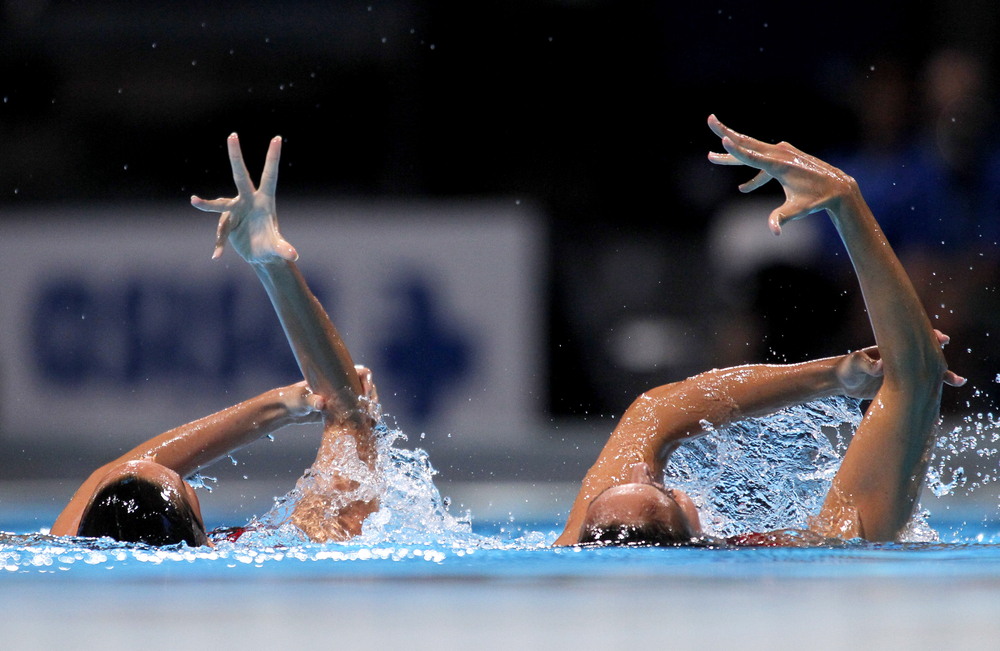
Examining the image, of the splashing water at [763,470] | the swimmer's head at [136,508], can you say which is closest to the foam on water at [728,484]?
the splashing water at [763,470]

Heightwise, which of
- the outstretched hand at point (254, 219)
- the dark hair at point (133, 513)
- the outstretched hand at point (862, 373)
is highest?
the outstretched hand at point (254, 219)

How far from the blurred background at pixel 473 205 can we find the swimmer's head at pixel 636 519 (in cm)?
197

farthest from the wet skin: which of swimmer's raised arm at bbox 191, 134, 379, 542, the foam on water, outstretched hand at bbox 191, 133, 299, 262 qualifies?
outstretched hand at bbox 191, 133, 299, 262

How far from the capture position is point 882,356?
6.55ft

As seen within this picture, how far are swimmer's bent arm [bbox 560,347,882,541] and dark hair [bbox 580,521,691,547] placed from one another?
347mm

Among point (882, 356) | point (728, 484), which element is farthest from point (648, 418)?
point (882, 356)

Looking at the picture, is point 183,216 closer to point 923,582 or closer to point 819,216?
point 819,216

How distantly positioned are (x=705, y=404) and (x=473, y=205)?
263 centimetres

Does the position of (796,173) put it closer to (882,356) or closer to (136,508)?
(882,356)

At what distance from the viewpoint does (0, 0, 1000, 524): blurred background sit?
173 inches

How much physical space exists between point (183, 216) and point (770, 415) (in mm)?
3084

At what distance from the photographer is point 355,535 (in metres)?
2.31

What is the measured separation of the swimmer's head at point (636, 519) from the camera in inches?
66.5

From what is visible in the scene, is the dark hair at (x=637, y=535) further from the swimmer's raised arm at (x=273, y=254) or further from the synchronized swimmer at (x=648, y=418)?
the swimmer's raised arm at (x=273, y=254)
